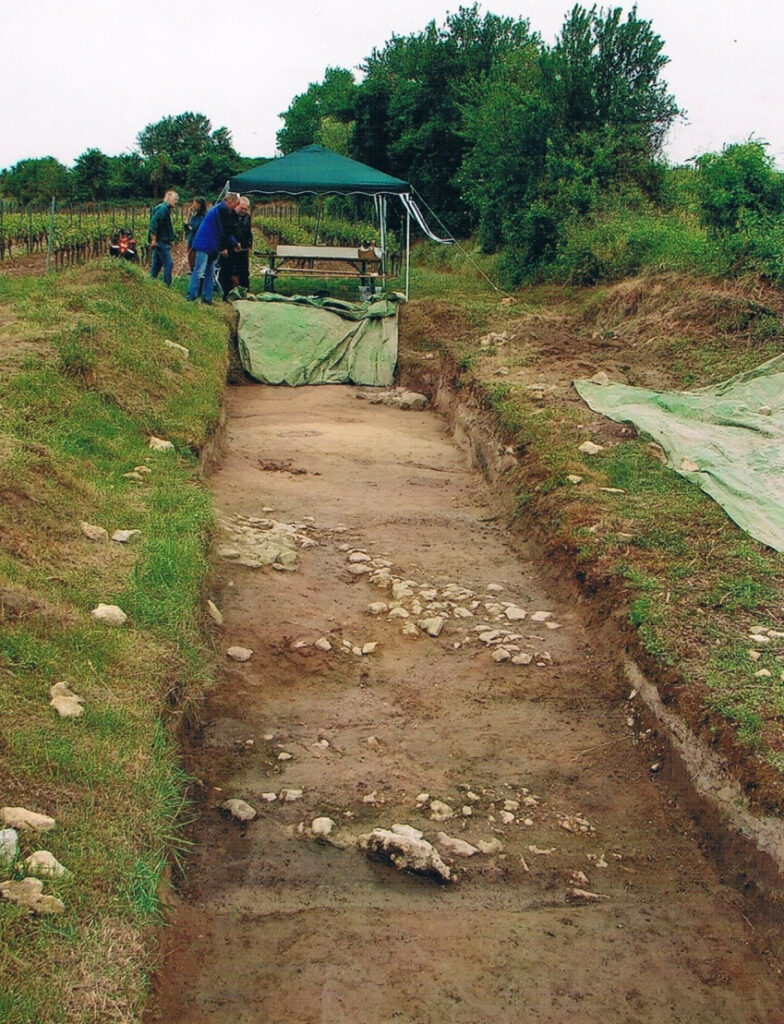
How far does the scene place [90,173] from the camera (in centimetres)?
→ 4175

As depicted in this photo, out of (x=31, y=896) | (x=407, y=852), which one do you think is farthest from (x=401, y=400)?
(x=31, y=896)

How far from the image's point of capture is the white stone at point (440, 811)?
3.65 meters

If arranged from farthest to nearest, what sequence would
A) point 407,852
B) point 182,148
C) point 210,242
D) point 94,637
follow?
point 182,148
point 210,242
point 94,637
point 407,852

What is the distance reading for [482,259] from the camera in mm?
18547

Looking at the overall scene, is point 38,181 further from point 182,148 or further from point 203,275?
point 203,275

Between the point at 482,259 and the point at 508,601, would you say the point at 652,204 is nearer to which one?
the point at 482,259

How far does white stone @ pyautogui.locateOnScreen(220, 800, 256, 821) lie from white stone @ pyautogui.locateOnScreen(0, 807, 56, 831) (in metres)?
0.88

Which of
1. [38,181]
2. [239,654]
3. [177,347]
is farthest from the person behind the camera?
[38,181]

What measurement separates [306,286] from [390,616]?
1231 cm

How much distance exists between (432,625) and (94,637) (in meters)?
1.92

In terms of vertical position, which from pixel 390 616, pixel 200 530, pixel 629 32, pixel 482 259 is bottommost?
pixel 390 616

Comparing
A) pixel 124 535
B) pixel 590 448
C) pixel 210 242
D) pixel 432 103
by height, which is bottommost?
pixel 124 535

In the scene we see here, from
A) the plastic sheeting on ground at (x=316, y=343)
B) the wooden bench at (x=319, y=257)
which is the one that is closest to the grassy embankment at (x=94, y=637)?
the plastic sheeting on ground at (x=316, y=343)

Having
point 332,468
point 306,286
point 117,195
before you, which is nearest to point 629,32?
point 306,286
